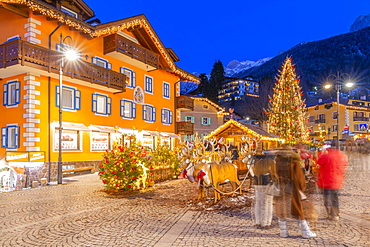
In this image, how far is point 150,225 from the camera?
266 inches

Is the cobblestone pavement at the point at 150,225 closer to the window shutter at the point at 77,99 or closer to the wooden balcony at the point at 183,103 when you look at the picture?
the window shutter at the point at 77,99

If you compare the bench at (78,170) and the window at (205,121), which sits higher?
the window at (205,121)

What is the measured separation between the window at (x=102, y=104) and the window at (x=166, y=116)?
25.0 feet

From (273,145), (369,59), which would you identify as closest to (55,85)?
(273,145)

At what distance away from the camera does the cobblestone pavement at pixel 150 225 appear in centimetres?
562

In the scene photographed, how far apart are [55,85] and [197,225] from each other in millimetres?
15440

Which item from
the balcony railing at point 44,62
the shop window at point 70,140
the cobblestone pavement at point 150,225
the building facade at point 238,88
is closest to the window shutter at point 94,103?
the balcony railing at point 44,62

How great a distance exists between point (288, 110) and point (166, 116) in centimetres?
1210

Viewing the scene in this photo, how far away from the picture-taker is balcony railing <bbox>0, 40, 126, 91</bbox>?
1552 cm

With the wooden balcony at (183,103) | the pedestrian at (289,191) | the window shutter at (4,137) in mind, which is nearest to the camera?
the pedestrian at (289,191)

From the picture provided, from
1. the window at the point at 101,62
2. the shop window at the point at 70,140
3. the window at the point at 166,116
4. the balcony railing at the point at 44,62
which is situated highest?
the window at the point at 101,62

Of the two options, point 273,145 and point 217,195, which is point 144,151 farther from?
point 273,145

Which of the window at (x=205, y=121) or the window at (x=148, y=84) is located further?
the window at (x=205, y=121)

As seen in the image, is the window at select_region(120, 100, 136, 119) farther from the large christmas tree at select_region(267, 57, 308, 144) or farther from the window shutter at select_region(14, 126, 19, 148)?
the large christmas tree at select_region(267, 57, 308, 144)
